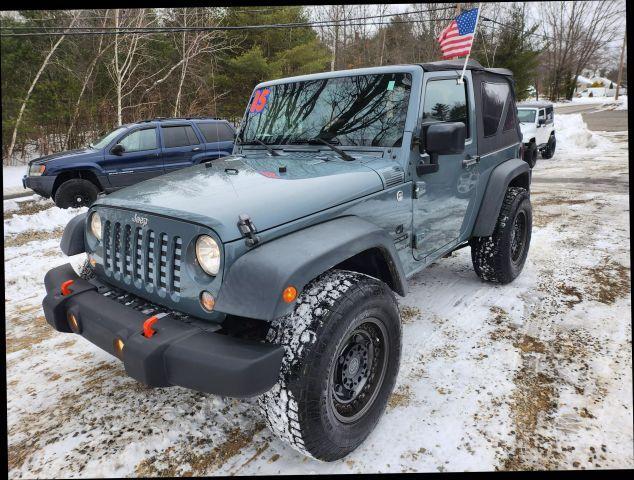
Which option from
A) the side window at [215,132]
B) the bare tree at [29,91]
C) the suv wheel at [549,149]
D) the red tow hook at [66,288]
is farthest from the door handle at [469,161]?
the bare tree at [29,91]

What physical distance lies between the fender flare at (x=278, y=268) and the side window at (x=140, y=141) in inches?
310

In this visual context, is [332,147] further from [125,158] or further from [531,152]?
[531,152]

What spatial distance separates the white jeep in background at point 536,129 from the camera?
13.0m

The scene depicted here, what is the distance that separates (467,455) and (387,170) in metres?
1.68

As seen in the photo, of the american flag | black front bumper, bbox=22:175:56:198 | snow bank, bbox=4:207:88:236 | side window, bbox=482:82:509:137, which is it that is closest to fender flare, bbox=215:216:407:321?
side window, bbox=482:82:509:137

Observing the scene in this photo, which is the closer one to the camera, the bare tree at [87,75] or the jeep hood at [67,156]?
the jeep hood at [67,156]

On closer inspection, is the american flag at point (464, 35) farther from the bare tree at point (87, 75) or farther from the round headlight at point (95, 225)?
the bare tree at point (87, 75)

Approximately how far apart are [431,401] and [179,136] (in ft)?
27.3

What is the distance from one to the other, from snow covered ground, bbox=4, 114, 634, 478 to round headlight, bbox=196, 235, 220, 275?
1042 mm

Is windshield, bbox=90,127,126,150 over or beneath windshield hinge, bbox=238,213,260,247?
over

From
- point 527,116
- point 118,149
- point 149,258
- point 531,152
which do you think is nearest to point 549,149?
point 527,116

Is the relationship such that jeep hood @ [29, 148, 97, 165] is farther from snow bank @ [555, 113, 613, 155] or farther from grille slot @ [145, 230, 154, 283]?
snow bank @ [555, 113, 613, 155]

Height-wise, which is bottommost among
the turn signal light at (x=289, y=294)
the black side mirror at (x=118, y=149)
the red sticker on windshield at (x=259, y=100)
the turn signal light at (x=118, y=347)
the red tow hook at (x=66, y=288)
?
the turn signal light at (x=118, y=347)

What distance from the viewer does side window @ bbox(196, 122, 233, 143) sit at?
972 cm
